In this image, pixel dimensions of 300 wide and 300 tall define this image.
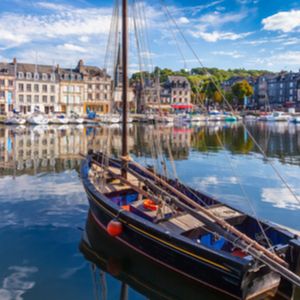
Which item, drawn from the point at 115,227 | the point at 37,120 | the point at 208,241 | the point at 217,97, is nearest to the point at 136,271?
the point at 115,227

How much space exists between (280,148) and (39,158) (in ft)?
85.2

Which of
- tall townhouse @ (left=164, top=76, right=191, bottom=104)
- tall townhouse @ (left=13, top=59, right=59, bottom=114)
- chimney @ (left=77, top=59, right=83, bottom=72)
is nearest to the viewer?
tall townhouse @ (left=13, top=59, right=59, bottom=114)

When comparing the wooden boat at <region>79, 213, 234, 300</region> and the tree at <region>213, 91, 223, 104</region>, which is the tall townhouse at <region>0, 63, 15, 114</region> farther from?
the wooden boat at <region>79, 213, 234, 300</region>

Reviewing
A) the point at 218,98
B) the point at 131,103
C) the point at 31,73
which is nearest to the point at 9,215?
the point at 31,73

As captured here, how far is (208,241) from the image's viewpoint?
9828mm

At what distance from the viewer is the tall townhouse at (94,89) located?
87312mm

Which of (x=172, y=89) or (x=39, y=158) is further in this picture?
(x=172, y=89)

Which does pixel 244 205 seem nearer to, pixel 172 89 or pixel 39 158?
pixel 39 158

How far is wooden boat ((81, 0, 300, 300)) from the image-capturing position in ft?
24.8

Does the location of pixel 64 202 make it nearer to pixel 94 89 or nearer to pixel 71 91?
pixel 71 91

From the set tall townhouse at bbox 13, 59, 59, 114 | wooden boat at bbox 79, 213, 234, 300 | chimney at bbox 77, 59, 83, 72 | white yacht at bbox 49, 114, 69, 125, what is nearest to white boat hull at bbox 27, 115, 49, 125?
white yacht at bbox 49, 114, 69, 125

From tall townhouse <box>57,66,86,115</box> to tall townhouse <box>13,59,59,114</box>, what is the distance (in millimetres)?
1549

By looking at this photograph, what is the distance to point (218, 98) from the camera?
114m

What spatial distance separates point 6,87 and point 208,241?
77.7 metres
